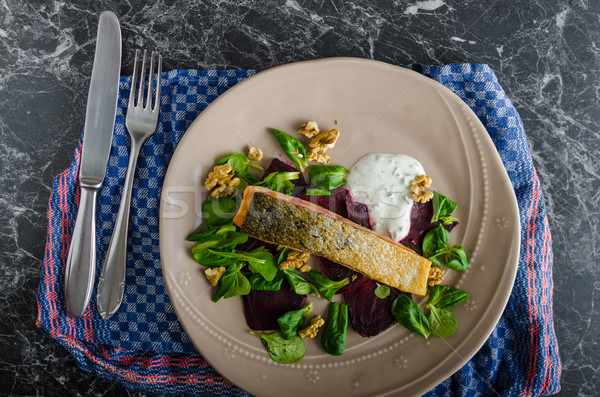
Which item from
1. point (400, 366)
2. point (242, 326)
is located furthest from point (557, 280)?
point (242, 326)

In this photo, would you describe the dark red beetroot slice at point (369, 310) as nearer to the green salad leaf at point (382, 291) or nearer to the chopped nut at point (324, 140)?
the green salad leaf at point (382, 291)

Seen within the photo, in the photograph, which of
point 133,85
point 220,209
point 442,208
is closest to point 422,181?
point 442,208

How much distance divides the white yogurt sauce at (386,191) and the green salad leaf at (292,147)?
23cm

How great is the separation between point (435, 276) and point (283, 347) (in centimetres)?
69

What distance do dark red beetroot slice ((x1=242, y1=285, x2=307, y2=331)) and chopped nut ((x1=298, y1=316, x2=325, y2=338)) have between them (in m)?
0.11

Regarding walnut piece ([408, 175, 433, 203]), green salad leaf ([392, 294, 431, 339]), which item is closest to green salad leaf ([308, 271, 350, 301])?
green salad leaf ([392, 294, 431, 339])

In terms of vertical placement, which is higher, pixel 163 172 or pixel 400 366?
pixel 163 172

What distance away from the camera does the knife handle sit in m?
1.88

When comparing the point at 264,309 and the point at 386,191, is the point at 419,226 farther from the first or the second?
the point at 264,309

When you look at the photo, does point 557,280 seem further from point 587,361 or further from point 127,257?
point 127,257

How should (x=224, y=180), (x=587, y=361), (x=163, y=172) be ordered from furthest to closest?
(x=587, y=361)
(x=163, y=172)
(x=224, y=180)

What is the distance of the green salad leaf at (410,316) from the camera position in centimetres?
181

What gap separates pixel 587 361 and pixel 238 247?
172 centimetres

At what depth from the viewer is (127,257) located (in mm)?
1966
